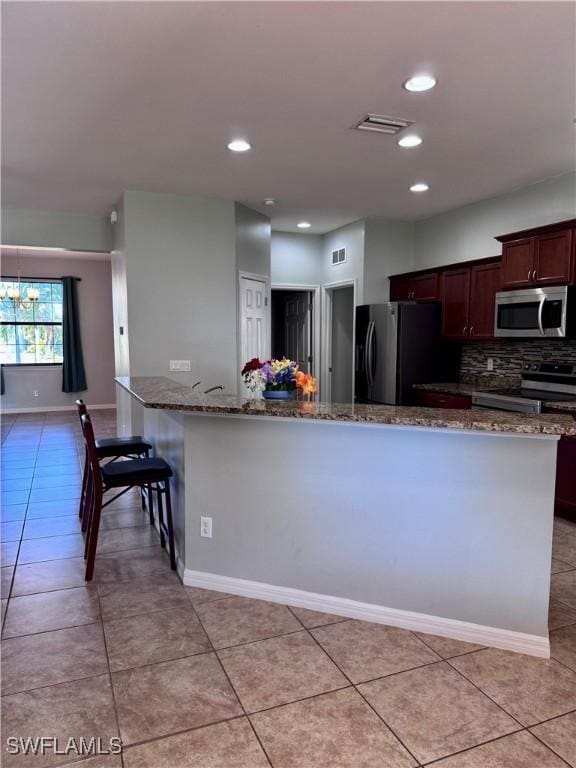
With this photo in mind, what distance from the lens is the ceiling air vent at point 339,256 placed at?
21.6 ft

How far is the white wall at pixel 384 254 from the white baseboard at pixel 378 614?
13.6 ft

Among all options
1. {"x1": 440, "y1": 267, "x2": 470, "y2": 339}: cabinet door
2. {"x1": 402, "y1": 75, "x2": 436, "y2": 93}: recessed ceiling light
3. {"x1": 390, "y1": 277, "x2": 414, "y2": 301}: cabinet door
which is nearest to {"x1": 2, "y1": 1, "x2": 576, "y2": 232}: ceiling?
{"x1": 402, "y1": 75, "x2": 436, "y2": 93}: recessed ceiling light

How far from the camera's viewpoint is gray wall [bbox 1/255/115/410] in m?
9.11

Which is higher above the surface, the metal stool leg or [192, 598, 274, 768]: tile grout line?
the metal stool leg

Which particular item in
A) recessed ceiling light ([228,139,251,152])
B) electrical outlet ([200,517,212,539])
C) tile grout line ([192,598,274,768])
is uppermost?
recessed ceiling light ([228,139,251,152])

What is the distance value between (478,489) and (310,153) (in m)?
2.70

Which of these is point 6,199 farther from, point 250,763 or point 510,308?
point 250,763

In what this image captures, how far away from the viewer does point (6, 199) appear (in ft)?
17.1

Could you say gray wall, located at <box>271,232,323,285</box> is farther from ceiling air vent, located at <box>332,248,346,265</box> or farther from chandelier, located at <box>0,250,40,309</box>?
chandelier, located at <box>0,250,40,309</box>

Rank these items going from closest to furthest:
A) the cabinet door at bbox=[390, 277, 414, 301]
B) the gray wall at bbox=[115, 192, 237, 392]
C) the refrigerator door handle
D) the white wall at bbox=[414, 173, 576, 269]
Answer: the white wall at bbox=[414, 173, 576, 269]
the gray wall at bbox=[115, 192, 237, 392]
the refrigerator door handle
the cabinet door at bbox=[390, 277, 414, 301]

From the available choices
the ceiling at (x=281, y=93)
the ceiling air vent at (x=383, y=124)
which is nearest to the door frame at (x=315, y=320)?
the ceiling at (x=281, y=93)

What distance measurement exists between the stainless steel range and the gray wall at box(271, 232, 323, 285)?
3207 mm

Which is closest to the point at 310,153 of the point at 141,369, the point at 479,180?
the point at 479,180

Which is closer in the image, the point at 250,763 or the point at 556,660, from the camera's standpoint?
the point at 250,763
